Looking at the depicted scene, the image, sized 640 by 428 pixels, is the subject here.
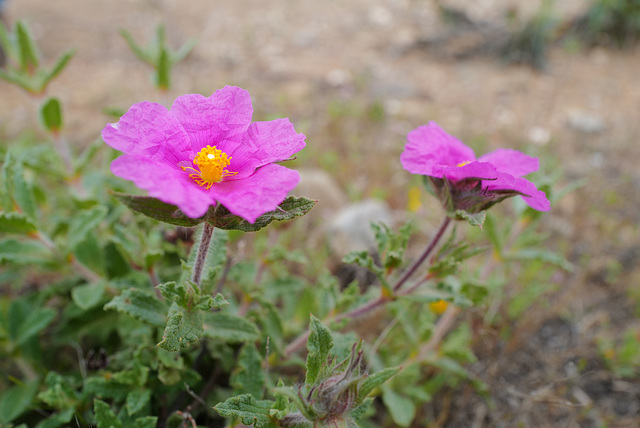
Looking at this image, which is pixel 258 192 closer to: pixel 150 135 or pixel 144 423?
pixel 150 135

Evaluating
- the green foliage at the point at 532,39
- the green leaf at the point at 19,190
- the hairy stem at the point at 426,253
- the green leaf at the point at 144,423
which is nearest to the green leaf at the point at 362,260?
the hairy stem at the point at 426,253

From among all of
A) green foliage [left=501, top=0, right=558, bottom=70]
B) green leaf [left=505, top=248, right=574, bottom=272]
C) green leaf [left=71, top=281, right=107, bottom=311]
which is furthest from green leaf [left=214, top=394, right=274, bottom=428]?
green foliage [left=501, top=0, right=558, bottom=70]

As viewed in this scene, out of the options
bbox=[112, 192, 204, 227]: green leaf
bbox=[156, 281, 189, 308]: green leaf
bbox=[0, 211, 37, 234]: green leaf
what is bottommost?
bbox=[0, 211, 37, 234]: green leaf

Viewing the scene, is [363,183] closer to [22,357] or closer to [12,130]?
[22,357]

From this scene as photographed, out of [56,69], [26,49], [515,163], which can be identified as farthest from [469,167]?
[26,49]

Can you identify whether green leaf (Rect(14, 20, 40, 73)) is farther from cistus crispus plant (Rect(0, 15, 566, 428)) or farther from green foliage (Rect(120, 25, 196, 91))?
green foliage (Rect(120, 25, 196, 91))

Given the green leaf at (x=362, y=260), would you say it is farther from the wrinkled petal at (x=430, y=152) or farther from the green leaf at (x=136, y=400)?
the green leaf at (x=136, y=400)
